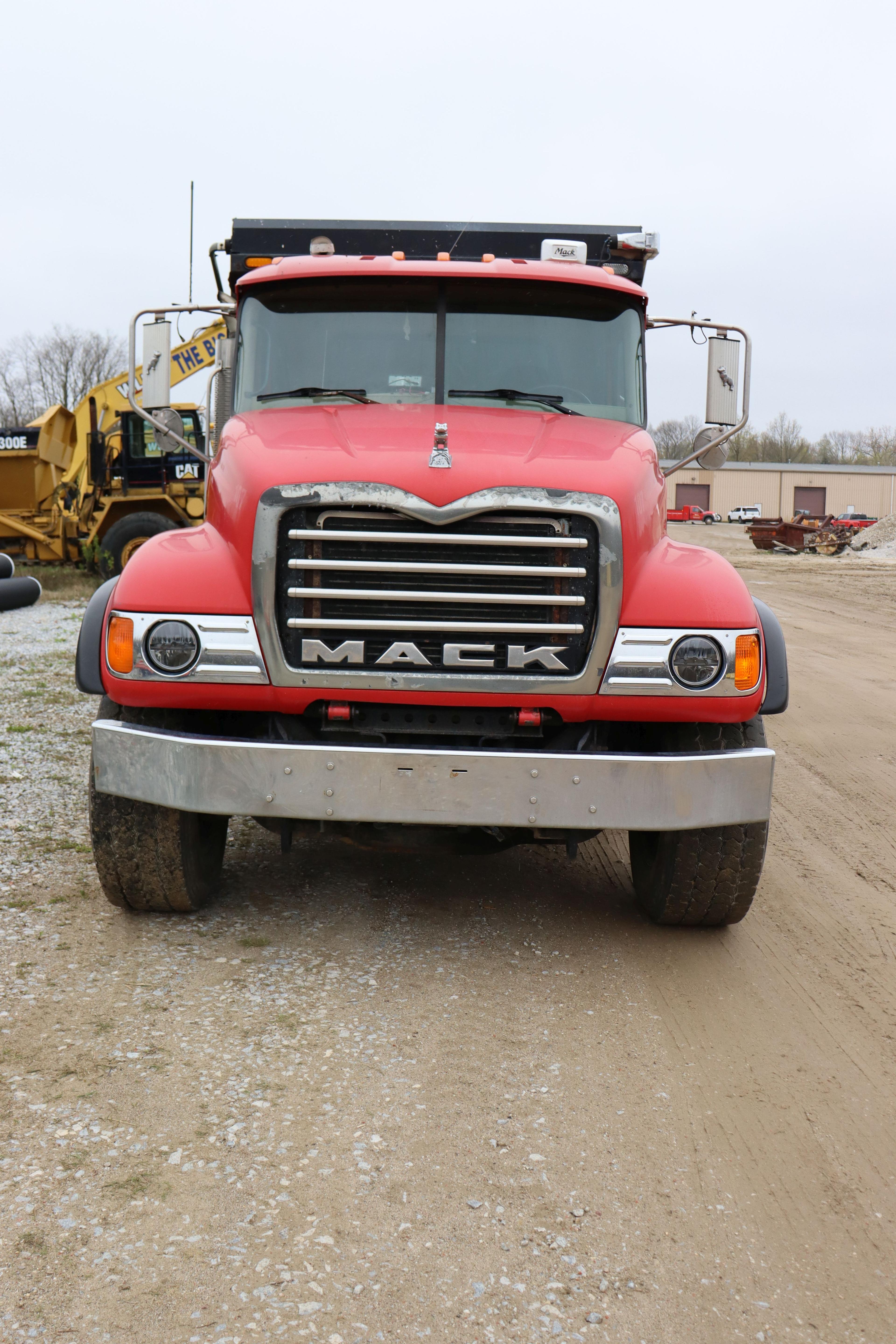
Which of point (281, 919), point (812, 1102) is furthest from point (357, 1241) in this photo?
point (281, 919)

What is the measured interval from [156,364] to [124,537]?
1358cm

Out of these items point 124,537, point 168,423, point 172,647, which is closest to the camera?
Answer: point 172,647

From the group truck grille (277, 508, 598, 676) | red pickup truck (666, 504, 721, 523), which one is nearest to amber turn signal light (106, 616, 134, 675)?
truck grille (277, 508, 598, 676)

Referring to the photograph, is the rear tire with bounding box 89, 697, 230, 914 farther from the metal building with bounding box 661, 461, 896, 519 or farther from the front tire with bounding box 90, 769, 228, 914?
the metal building with bounding box 661, 461, 896, 519

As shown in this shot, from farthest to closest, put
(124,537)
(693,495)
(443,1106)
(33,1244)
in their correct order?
(693,495)
(124,537)
(443,1106)
(33,1244)

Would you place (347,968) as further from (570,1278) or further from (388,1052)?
(570,1278)

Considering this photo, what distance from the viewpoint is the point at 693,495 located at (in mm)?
89250

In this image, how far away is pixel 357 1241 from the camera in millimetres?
2480

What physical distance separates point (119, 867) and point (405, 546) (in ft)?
5.37

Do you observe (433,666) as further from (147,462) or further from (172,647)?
(147,462)

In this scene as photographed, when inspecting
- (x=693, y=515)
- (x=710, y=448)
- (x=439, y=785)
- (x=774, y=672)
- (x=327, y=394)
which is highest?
(x=693, y=515)

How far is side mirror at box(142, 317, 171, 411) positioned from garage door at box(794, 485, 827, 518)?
8708 centimetres

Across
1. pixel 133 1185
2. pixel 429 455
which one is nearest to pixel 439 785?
pixel 429 455

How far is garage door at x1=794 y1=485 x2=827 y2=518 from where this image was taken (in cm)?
8781
